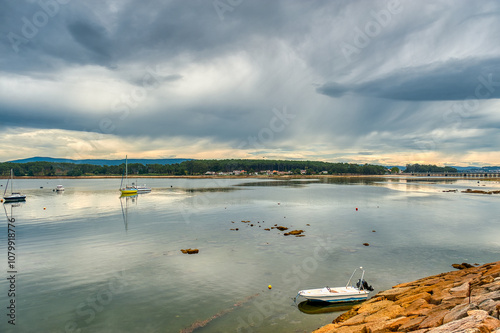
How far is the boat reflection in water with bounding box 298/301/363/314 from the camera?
Result: 18953 mm

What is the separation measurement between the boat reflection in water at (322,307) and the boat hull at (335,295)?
250mm

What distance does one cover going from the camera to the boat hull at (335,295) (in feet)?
63.3

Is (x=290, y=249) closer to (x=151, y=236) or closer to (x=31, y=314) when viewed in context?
(x=151, y=236)

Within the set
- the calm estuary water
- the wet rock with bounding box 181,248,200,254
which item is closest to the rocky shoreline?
the calm estuary water

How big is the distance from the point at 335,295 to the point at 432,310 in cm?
617

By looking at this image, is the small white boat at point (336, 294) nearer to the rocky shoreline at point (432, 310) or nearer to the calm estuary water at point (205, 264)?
the rocky shoreline at point (432, 310)

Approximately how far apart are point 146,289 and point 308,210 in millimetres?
44945

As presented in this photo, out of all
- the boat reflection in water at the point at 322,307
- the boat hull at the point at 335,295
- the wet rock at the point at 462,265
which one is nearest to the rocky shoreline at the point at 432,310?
the boat hull at the point at 335,295

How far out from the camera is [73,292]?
2152 centimetres

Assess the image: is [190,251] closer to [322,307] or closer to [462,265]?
[322,307]

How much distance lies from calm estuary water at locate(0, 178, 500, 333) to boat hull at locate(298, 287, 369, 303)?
1.12 metres

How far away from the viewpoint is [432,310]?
47.9 feet

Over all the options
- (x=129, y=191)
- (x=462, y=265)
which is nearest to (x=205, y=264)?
(x=462, y=265)

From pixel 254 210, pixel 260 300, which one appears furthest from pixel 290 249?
pixel 254 210
